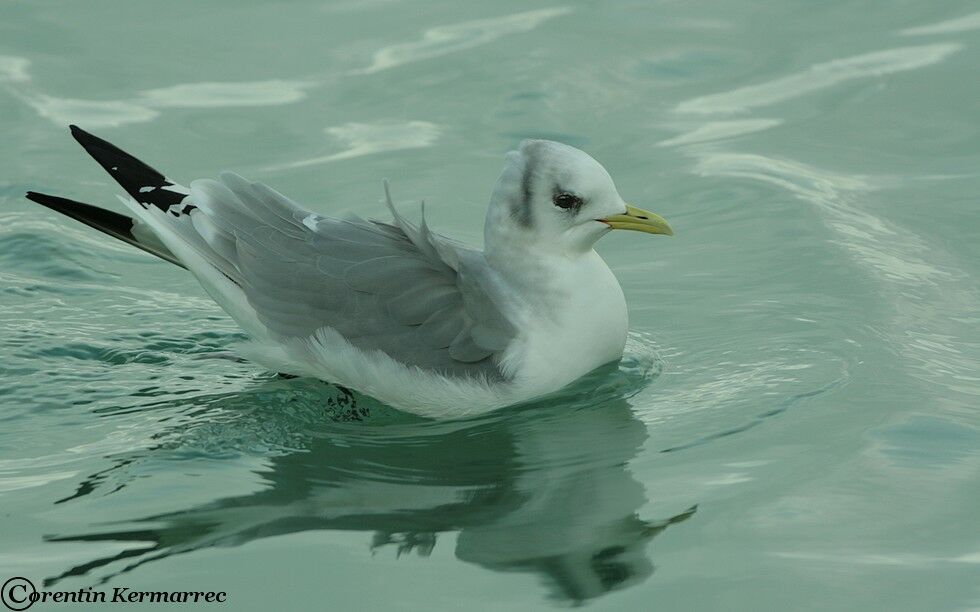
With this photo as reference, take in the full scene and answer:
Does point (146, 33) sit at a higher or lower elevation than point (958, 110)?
higher

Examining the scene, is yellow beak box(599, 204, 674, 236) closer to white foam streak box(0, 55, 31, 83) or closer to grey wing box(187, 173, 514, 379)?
grey wing box(187, 173, 514, 379)

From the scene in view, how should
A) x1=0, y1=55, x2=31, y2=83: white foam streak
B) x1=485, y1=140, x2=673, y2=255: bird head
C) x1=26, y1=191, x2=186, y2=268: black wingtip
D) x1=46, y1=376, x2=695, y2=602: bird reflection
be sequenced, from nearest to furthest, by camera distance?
1. x1=46, y1=376, x2=695, y2=602: bird reflection
2. x1=485, y1=140, x2=673, y2=255: bird head
3. x1=26, y1=191, x2=186, y2=268: black wingtip
4. x1=0, y1=55, x2=31, y2=83: white foam streak

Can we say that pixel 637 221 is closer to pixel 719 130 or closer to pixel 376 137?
pixel 719 130

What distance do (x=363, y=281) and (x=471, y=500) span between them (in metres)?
1.23

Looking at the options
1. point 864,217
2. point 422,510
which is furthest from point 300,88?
point 422,510

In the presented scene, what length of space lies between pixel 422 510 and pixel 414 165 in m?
4.19

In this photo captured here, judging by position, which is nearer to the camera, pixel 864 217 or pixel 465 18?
pixel 864 217

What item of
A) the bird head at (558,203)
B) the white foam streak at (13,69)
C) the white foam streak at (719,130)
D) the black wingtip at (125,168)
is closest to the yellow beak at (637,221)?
the bird head at (558,203)

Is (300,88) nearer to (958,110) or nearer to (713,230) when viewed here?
(713,230)

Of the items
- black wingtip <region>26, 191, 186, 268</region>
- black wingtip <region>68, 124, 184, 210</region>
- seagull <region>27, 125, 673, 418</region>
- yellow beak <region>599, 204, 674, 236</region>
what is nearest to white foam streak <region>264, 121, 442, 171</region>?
Result: black wingtip <region>68, 124, 184, 210</region>

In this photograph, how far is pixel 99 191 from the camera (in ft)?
29.0

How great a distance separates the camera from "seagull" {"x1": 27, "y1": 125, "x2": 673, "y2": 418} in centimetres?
602

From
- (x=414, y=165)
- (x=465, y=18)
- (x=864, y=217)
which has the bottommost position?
(x=864, y=217)

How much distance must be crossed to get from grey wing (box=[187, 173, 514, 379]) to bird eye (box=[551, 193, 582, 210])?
1.38ft
